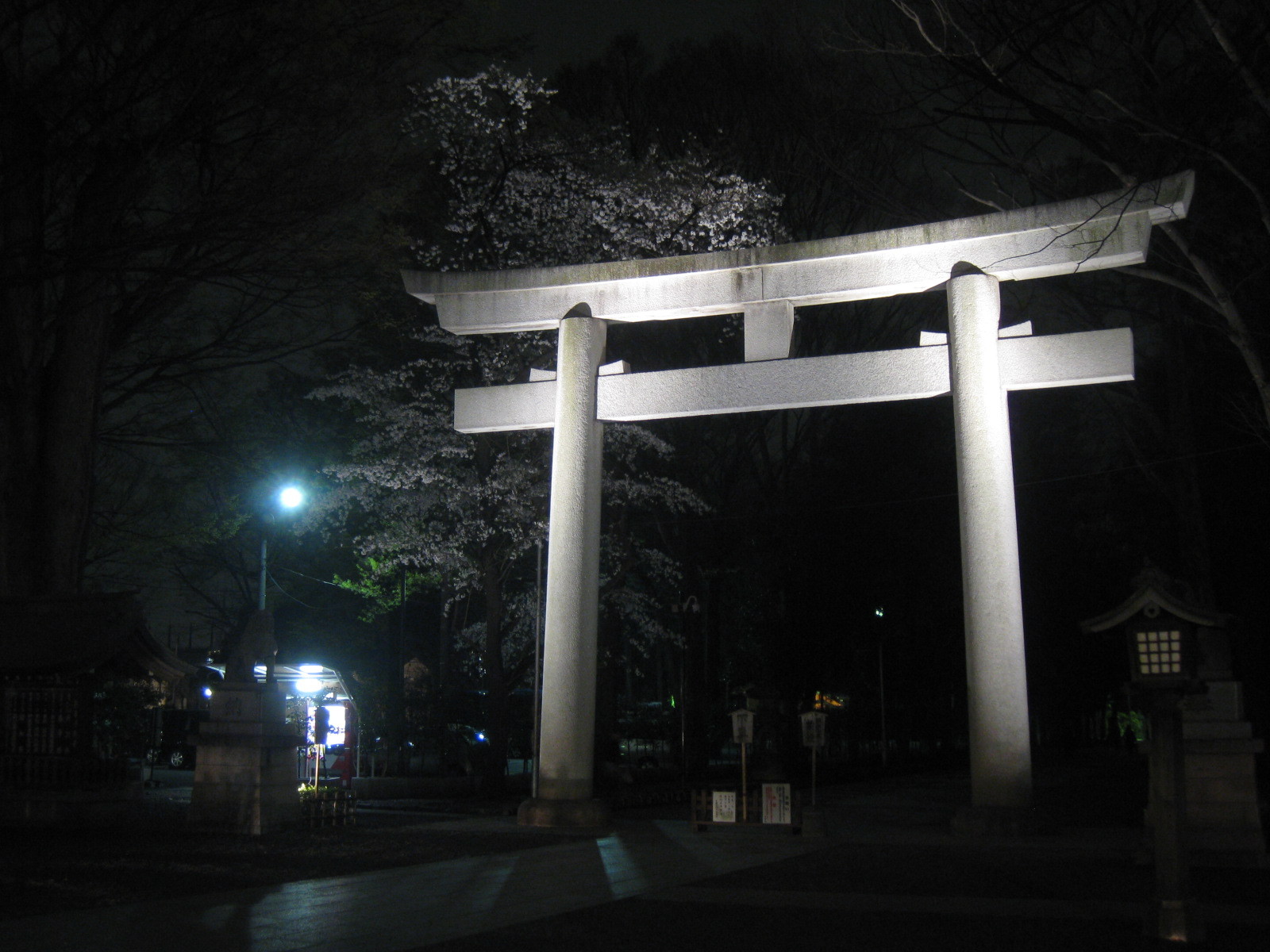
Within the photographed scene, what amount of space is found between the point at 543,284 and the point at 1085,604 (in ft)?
107

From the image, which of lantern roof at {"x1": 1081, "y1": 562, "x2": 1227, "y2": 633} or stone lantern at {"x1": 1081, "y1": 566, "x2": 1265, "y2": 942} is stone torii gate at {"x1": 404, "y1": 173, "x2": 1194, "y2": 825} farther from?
lantern roof at {"x1": 1081, "y1": 562, "x2": 1227, "y2": 633}

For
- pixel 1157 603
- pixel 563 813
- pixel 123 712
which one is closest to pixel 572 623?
pixel 563 813

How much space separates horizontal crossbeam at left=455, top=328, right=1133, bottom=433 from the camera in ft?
46.4

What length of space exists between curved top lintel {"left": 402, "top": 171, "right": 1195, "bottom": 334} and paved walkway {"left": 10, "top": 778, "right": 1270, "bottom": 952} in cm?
715

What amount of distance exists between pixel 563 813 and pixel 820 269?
821 cm

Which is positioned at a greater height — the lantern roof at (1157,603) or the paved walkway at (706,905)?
the lantern roof at (1157,603)

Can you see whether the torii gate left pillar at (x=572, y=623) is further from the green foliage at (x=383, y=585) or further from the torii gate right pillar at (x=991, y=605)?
the green foliage at (x=383, y=585)

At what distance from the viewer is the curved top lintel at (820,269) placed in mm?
14148

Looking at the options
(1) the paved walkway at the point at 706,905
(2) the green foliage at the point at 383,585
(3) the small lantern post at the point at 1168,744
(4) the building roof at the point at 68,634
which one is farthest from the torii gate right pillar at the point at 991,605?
(2) the green foliage at the point at 383,585

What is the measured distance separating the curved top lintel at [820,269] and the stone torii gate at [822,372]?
0.02 metres

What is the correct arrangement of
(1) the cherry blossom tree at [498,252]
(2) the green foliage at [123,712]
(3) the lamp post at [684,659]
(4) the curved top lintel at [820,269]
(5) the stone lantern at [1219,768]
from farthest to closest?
(3) the lamp post at [684,659], (2) the green foliage at [123,712], (1) the cherry blossom tree at [498,252], (4) the curved top lintel at [820,269], (5) the stone lantern at [1219,768]

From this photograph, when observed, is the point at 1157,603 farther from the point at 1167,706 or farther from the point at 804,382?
the point at 804,382

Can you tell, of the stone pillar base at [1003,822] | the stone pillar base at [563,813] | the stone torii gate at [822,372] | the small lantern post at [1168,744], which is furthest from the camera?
the stone pillar base at [563,813]

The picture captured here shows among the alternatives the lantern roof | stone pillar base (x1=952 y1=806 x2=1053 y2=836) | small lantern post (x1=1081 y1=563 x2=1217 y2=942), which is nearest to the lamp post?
stone pillar base (x1=952 y1=806 x2=1053 y2=836)
